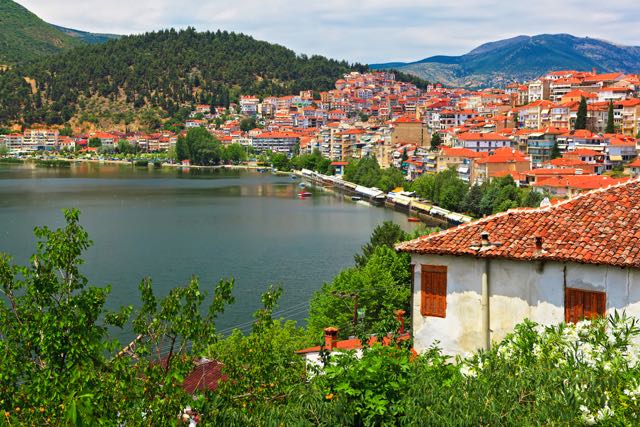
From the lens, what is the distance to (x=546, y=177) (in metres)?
40.6

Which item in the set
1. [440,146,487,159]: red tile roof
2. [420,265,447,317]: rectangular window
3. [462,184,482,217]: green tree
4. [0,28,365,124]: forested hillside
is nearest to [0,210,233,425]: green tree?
[420,265,447,317]: rectangular window

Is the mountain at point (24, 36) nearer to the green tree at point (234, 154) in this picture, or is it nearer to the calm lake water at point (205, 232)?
Result: the green tree at point (234, 154)

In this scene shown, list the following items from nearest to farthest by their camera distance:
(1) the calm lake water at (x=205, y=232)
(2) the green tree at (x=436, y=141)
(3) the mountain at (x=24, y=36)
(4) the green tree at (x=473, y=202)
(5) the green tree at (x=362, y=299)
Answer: (5) the green tree at (x=362, y=299)
(1) the calm lake water at (x=205, y=232)
(4) the green tree at (x=473, y=202)
(2) the green tree at (x=436, y=141)
(3) the mountain at (x=24, y=36)

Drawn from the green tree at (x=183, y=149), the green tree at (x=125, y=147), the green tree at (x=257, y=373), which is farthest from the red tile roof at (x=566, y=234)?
the green tree at (x=125, y=147)

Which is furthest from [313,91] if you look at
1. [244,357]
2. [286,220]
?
[244,357]

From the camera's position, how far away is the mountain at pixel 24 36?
162212 mm

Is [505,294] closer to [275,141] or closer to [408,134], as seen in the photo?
[408,134]

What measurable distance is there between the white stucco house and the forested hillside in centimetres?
12154

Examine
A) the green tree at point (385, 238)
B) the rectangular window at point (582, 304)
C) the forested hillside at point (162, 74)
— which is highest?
the forested hillside at point (162, 74)

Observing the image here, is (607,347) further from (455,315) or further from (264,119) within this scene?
(264,119)

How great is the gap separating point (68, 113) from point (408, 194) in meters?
88.6

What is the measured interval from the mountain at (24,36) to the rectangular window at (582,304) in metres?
164

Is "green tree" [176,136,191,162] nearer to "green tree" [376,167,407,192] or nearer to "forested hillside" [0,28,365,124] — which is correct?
"forested hillside" [0,28,365,124]

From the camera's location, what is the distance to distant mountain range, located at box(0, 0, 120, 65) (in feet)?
531
